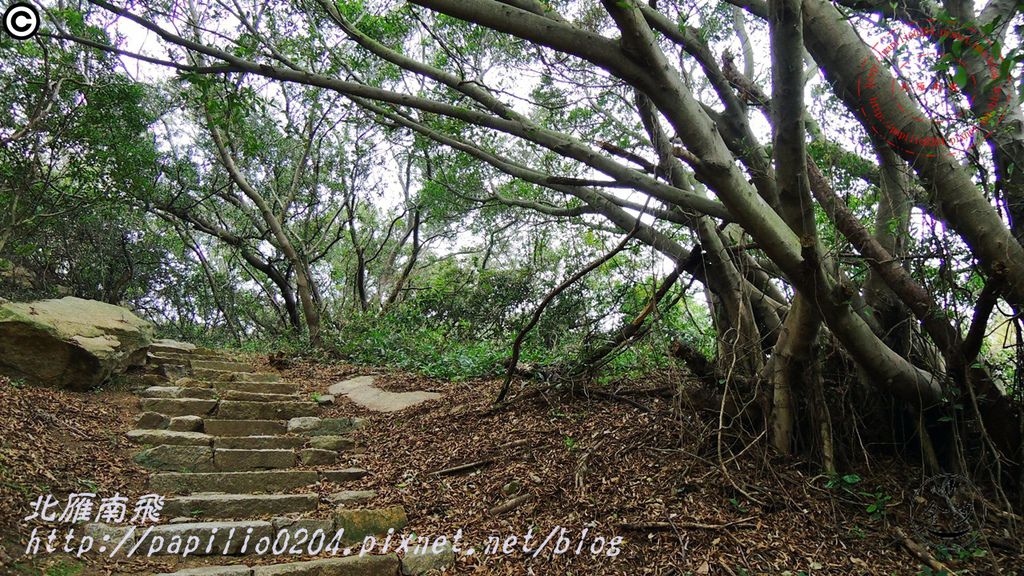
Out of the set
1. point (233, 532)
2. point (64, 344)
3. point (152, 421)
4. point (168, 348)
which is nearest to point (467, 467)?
point (233, 532)

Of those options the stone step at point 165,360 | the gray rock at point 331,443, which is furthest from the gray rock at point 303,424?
the stone step at point 165,360

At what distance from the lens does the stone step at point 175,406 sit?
565 centimetres

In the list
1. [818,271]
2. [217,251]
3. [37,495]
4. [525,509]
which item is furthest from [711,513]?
[217,251]

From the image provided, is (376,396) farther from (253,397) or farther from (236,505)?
(236,505)

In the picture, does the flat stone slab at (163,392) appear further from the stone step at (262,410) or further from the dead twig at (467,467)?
the dead twig at (467,467)

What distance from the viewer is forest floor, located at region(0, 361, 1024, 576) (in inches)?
115

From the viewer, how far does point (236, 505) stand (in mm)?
3844

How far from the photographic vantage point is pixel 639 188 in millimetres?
3158

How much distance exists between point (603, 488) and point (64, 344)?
5.87 meters

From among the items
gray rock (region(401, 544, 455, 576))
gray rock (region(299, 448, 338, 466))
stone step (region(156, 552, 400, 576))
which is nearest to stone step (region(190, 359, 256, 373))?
gray rock (region(299, 448, 338, 466))

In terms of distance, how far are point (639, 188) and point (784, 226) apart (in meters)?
0.81

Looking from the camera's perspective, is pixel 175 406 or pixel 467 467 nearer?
pixel 467 467

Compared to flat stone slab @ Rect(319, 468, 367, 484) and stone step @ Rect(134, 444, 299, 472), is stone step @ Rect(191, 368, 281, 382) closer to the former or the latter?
stone step @ Rect(134, 444, 299, 472)

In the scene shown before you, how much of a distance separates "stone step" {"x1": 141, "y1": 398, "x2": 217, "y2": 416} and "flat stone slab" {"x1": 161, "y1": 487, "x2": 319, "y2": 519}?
202 centimetres
